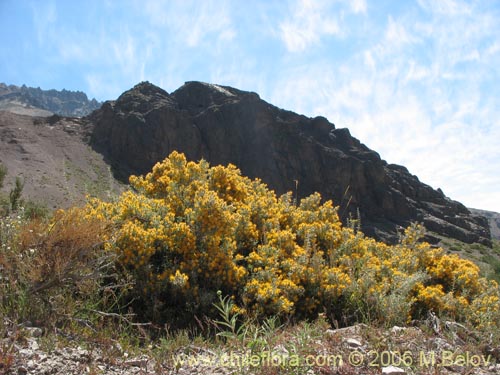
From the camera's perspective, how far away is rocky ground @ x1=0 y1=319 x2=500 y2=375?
8.75ft

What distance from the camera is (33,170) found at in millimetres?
57062

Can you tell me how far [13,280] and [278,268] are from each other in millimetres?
2933

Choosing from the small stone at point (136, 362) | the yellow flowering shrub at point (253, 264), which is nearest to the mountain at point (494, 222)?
the yellow flowering shrub at point (253, 264)

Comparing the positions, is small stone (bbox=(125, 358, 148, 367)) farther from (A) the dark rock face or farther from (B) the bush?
(A) the dark rock face

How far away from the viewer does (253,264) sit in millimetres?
4926

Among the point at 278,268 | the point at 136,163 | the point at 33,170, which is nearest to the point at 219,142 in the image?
the point at 136,163

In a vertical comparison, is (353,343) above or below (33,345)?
above

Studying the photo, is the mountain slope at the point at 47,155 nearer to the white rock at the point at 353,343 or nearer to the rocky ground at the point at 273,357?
the rocky ground at the point at 273,357

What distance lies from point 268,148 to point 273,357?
8333 centimetres

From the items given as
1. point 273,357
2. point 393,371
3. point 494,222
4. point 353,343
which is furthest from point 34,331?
point 494,222

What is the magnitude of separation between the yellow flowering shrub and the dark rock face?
227ft

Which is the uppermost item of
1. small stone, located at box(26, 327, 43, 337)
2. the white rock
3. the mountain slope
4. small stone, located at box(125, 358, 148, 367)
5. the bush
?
the mountain slope

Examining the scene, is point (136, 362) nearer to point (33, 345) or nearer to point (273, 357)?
point (33, 345)

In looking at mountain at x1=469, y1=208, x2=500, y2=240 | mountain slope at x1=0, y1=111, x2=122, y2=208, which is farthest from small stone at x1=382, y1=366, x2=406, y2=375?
mountain at x1=469, y1=208, x2=500, y2=240
